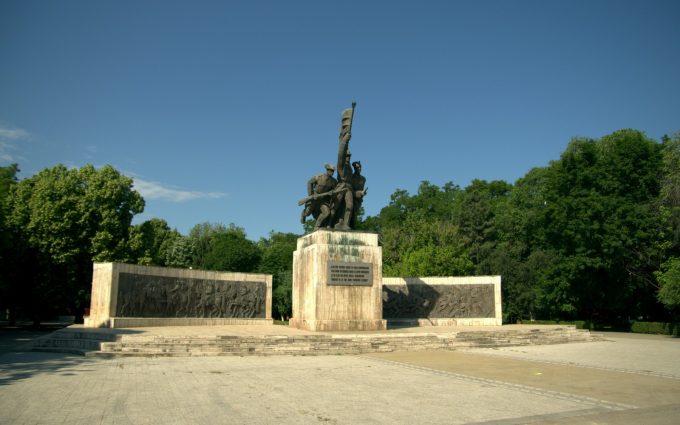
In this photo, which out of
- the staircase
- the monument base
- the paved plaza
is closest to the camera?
the paved plaza

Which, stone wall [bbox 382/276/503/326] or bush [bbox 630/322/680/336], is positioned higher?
stone wall [bbox 382/276/503/326]

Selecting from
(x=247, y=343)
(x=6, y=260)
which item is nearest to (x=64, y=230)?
(x=6, y=260)

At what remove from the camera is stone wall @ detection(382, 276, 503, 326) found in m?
23.4

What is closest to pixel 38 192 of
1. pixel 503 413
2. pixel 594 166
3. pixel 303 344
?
pixel 303 344

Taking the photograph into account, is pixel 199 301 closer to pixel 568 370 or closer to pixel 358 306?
pixel 358 306

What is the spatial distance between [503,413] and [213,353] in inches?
344

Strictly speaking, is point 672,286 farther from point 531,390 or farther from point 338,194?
point 531,390

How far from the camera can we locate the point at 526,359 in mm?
13492

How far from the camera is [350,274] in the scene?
18219mm

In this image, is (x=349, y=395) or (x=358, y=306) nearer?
(x=349, y=395)

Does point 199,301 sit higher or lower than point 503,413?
higher

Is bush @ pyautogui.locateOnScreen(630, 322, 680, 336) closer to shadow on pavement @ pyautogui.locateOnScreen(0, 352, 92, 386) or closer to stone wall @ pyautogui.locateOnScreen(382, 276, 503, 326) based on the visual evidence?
stone wall @ pyautogui.locateOnScreen(382, 276, 503, 326)

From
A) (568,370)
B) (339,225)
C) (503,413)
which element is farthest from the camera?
(339,225)

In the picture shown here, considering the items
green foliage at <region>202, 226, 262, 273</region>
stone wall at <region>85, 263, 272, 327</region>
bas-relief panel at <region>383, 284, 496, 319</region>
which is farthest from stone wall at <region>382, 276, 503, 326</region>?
green foliage at <region>202, 226, 262, 273</region>
